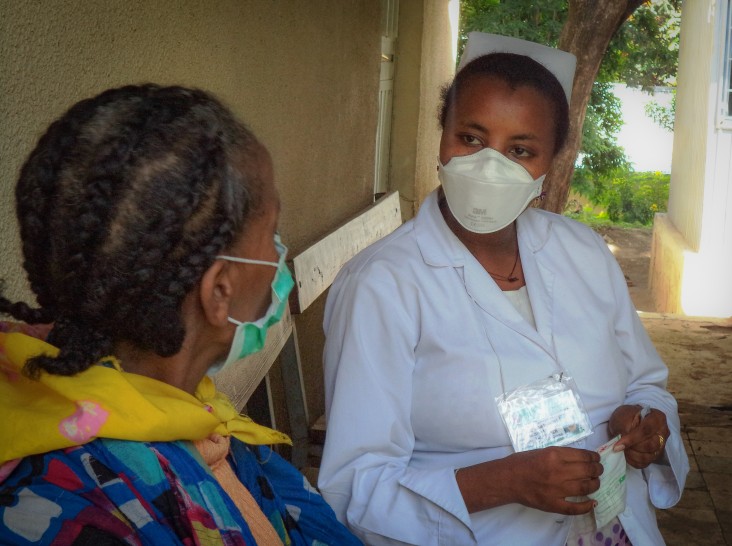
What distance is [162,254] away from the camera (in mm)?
1224

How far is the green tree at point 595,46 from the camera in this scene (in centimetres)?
720

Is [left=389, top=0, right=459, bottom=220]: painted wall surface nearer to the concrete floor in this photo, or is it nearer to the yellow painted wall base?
the concrete floor

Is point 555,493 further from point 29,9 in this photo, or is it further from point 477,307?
point 29,9

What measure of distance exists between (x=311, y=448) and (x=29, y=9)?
2.49 meters

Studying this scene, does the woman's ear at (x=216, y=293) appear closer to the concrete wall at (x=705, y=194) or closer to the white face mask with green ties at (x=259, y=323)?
the white face mask with green ties at (x=259, y=323)

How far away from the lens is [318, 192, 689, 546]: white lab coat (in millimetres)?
2020

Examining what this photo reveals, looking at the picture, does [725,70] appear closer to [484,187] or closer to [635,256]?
[635,256]

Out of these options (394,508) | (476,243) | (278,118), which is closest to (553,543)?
(394,508)

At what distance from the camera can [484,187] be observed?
229 centimetres

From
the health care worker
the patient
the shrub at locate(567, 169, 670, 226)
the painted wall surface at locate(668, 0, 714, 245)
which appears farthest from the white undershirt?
the shrub at locate(567, 169, 670, 226)

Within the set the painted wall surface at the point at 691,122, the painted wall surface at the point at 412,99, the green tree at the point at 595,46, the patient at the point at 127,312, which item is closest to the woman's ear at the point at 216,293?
the patient at the point at 127,312

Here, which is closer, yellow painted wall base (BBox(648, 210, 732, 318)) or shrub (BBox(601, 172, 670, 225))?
yellow painted wall base (BBox(648, 210, 732, 318))

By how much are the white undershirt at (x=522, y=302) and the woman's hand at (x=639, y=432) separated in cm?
34

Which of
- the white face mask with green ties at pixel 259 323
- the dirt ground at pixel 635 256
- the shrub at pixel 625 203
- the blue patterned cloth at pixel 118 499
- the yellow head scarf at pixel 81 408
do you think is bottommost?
the dirt ground at pixel 635 256
